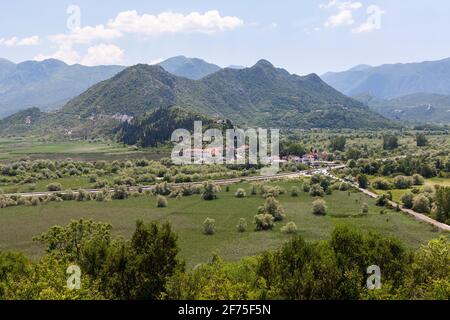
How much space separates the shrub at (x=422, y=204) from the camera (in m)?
114

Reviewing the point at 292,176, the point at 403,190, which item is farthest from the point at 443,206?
the point at 292,176

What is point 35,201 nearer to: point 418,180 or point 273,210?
point 273,210

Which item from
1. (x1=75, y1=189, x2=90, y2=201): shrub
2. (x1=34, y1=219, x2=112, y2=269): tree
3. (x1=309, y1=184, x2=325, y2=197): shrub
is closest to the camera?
(x1=34, y1=219, x2=112, y2=269): tree

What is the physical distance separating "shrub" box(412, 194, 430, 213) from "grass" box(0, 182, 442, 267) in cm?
735

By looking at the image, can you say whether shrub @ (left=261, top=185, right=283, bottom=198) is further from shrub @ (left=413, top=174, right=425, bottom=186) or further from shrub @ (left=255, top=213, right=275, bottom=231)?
shrub @ (left=413, top=174, right=425, bottom=186)

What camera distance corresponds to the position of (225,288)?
39844 mm

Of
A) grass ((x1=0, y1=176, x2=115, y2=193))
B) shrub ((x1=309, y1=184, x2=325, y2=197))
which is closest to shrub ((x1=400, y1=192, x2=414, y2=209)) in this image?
shrub ((x1=309, y1=184, x2=325, y2=197))

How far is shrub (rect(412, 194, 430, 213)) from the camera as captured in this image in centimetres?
11431

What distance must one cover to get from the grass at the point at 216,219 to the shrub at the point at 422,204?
7.35 metres

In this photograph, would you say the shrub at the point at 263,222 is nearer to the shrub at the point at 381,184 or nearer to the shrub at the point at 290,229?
the shrub at the point at 290,229

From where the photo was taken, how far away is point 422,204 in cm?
11444

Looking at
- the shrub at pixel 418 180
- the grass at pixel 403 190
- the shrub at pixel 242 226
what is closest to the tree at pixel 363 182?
the grass at pixel 403 190

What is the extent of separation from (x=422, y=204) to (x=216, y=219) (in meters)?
53.1
